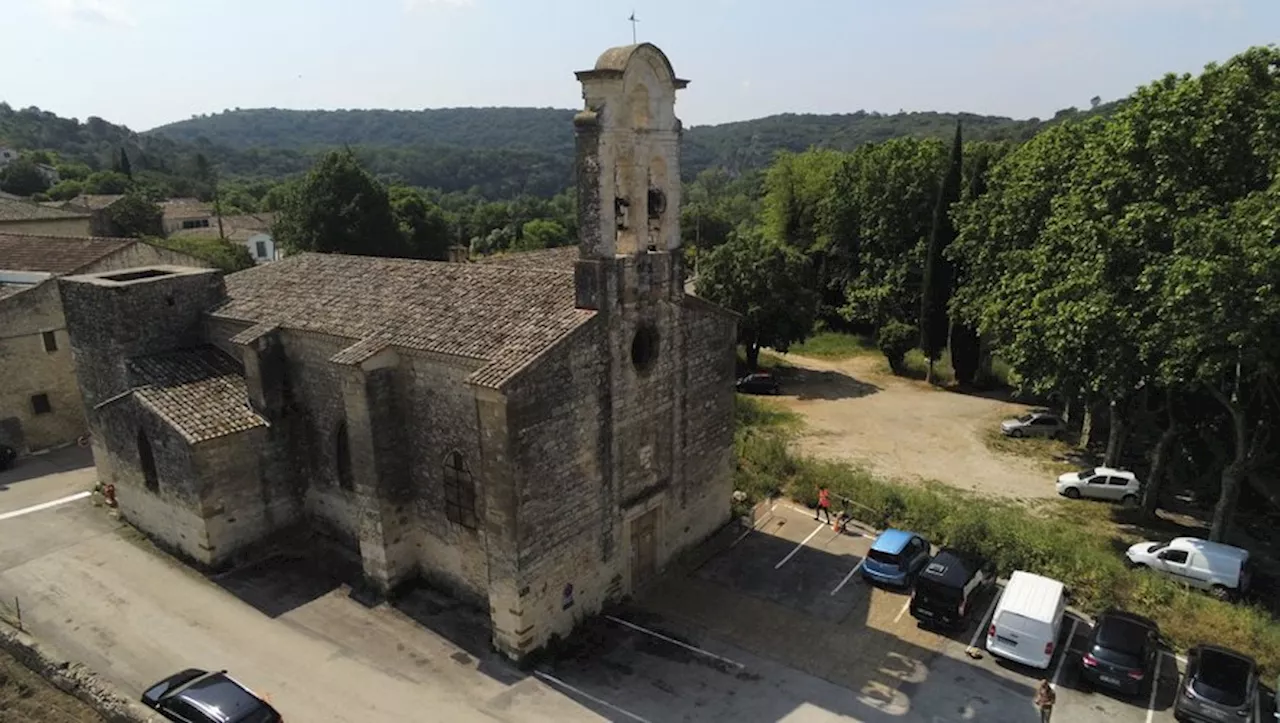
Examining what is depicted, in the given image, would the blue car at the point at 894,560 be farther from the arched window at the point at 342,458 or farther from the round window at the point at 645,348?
the arched window at the point at 342,458

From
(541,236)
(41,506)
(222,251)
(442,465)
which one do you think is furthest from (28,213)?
(541,236)

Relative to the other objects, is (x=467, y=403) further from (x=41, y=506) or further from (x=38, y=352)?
(x=38, y=352)

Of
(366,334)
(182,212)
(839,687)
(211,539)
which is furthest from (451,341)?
(182,212)

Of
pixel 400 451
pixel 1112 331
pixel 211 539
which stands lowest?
pixel 211 539

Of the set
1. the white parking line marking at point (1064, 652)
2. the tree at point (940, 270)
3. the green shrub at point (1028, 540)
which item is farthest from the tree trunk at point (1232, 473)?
Result: the tree at point (940, 270)

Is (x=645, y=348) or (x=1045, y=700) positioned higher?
(x=645, y=348)

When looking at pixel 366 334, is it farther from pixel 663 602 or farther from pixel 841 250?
pixel 841 250

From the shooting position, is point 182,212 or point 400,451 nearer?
point 400,451
